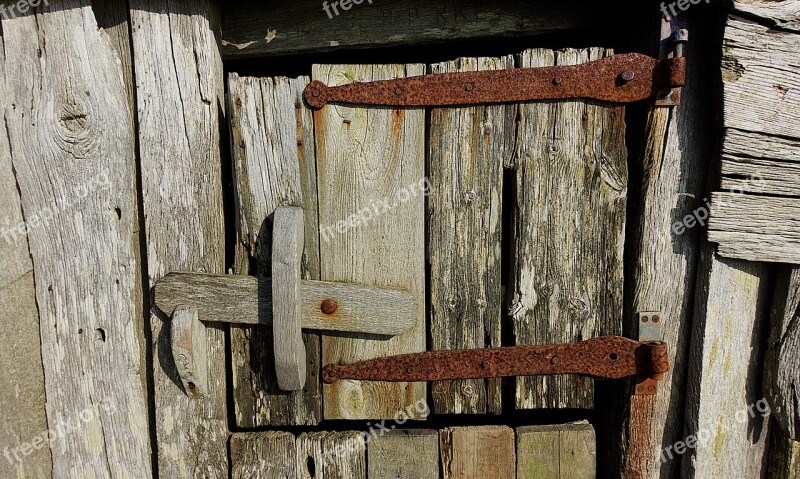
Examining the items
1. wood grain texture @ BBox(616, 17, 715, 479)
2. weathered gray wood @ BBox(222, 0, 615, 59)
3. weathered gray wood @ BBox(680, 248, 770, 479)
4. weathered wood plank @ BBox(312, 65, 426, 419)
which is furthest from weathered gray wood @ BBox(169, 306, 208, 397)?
weathered gray wood @ BBox(680, 248, 770, 479)

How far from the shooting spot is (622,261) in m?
1.39

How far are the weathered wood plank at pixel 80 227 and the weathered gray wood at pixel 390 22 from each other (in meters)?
0.36

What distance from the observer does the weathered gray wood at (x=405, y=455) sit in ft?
4.75

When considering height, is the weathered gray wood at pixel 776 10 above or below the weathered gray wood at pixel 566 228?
above

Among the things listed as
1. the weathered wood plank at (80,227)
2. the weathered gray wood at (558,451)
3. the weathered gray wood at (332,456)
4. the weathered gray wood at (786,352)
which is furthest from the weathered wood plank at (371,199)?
the weathered gray wood at (786,352)

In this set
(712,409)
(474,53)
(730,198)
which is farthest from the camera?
(474,53)

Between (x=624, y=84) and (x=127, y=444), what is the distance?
1577mm

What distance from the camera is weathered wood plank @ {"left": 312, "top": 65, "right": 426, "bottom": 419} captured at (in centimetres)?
134

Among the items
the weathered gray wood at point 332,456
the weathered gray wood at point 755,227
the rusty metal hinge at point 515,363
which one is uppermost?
the weathered gray wood at point 755,227

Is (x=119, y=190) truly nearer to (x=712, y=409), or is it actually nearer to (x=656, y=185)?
(x=656, y=185)

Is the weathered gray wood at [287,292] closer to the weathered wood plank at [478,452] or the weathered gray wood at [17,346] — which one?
the weathered wood plank at [478,452]

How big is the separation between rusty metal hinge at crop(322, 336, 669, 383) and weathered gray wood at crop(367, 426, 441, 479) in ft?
0.57

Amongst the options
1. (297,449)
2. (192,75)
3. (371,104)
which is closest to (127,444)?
(297,449)

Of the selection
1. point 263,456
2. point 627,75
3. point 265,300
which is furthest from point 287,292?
point 627,75
